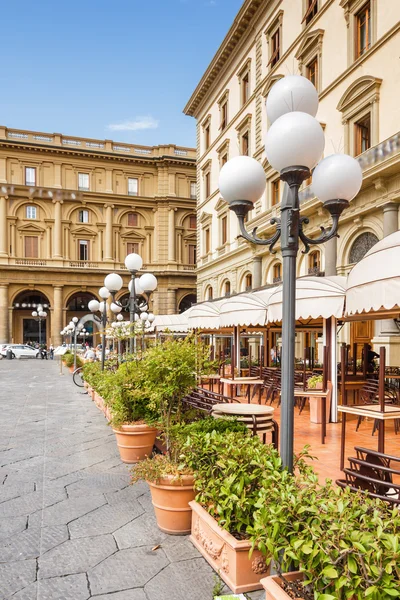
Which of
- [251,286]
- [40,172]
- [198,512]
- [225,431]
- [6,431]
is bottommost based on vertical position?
[6,431]

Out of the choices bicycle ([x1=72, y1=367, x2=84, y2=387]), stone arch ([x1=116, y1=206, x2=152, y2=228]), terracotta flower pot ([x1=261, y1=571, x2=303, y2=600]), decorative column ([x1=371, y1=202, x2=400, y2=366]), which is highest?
stone arch ([x1=116, y1=206, x2=152, y2=228])

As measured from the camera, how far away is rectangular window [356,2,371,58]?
15.8 metres

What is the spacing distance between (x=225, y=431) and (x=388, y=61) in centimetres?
1467

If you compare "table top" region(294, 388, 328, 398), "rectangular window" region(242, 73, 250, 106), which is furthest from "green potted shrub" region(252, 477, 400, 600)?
Answer: "rectangular window" region(242, 73, 250, 106)

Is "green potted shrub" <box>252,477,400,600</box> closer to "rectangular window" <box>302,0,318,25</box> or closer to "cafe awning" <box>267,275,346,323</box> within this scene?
"cafe awning" <box>267,275,346,323</box>

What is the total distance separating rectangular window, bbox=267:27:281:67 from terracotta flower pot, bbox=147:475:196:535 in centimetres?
2158

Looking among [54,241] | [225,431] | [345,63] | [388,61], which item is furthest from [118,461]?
[54,241]

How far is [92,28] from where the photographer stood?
12344 mm

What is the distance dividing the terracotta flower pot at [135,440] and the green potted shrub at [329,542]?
364cm

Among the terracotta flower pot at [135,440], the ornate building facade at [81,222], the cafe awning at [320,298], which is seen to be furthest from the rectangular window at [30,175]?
the terracotta flower pot at [135,440]

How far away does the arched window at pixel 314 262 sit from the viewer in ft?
60.8

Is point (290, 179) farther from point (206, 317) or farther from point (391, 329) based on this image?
point (391, 329)

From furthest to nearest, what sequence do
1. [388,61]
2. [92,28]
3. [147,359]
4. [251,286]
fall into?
[251,286]
[388,61]
[92,28]
[147,359]

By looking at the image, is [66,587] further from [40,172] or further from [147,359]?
[40,172]
